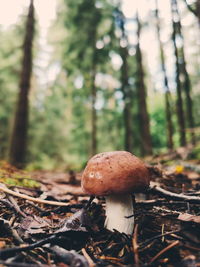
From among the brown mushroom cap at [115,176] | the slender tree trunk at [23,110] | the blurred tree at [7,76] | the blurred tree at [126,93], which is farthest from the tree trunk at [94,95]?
the brown mushroom cap at [115,176]

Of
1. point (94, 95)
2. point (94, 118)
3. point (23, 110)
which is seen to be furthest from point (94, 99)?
point (23, 110)

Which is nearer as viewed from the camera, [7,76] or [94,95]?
[7,76]

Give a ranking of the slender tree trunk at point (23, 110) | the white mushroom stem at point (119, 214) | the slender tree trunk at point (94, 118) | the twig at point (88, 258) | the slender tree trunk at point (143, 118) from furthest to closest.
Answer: the slender tree trunk at point (94, 118) → the slender tree trunk at point (143, 118) → the slender tree trunk at point (23, 110) → the white mushroom stem at point (119, 214) → the twig at point (88, 258)

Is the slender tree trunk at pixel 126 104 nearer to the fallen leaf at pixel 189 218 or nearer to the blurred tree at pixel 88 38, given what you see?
the blurred tree at pixel 88 38

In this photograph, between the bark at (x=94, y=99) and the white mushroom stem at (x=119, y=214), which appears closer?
the white mushroom stem at (x=119, y=214)

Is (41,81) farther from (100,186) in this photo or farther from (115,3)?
(100,186)

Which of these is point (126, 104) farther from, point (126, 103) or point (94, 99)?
point (94, 99)

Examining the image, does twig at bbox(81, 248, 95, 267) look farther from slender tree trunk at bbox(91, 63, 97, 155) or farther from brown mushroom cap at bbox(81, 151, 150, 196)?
slender tree trunk at bbox(91, 63, 97, 155)
